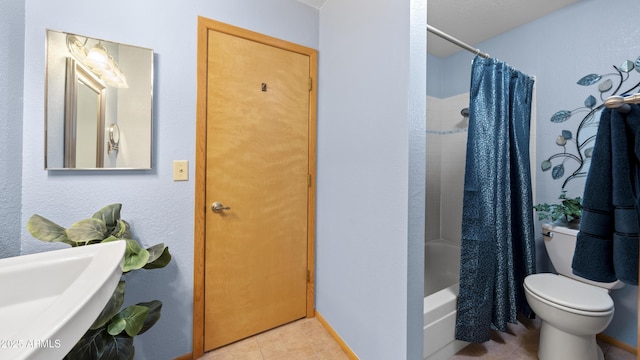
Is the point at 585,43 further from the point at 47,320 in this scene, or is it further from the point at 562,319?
the point at 47,320

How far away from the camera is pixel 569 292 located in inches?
→ 53.6

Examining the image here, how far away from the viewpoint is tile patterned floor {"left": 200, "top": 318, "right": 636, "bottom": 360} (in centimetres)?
144

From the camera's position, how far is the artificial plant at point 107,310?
35.3 inches

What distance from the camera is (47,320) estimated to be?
42 centimetres

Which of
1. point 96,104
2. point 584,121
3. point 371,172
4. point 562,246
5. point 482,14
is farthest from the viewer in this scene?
point 482,14

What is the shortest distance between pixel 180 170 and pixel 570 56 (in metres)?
2.83

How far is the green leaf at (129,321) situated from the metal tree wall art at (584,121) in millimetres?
2788

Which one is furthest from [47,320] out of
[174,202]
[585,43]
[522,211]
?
[585,43]

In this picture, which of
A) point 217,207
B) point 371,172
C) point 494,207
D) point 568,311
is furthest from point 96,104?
point 568,311

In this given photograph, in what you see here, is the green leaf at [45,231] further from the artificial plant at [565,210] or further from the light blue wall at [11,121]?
the artificial plant at [565,210]

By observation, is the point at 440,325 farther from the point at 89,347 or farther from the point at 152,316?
the point at 89,347

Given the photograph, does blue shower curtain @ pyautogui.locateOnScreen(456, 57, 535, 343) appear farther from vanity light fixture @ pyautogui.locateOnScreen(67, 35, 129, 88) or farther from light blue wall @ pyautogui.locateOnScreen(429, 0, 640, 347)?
vanity light fixture @ pyautogui.locateOnScreen(67, 35, 129, 88)

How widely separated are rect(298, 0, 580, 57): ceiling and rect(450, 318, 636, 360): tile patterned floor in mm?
2393

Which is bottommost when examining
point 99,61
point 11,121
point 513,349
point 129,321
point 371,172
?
point 513,349
